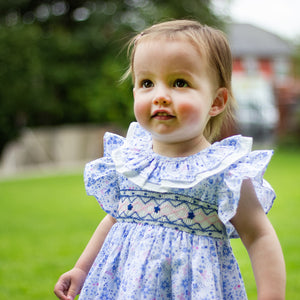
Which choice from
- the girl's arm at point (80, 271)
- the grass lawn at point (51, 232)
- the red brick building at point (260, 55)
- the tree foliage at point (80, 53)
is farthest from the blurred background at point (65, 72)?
the red brick building at point (260, 55)

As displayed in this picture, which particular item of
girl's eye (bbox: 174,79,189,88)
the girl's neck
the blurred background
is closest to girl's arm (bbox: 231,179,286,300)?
the girl's neck

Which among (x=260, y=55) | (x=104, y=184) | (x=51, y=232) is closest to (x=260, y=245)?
(x=104, y=184)

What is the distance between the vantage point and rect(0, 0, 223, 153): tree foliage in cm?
1584

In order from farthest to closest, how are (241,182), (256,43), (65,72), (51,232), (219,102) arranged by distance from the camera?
(256,43)
(65,72)
(51,232)
(219,102)
(241,182)

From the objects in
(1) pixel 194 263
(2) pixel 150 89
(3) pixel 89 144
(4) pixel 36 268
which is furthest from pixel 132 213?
(3) pixel 89 144

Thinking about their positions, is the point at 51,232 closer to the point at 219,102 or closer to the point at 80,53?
the point at 219,102

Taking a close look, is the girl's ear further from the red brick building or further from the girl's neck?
the red brick building

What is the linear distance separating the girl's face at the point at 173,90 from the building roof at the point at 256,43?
37.0 m

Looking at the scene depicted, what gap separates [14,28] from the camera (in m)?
13.6

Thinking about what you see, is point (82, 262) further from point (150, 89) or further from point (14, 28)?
point (14, 28)

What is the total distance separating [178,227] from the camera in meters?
1.54

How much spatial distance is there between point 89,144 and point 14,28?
4.27m

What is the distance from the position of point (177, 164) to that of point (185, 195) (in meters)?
0.10

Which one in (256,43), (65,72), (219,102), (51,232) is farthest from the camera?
(256,43)
